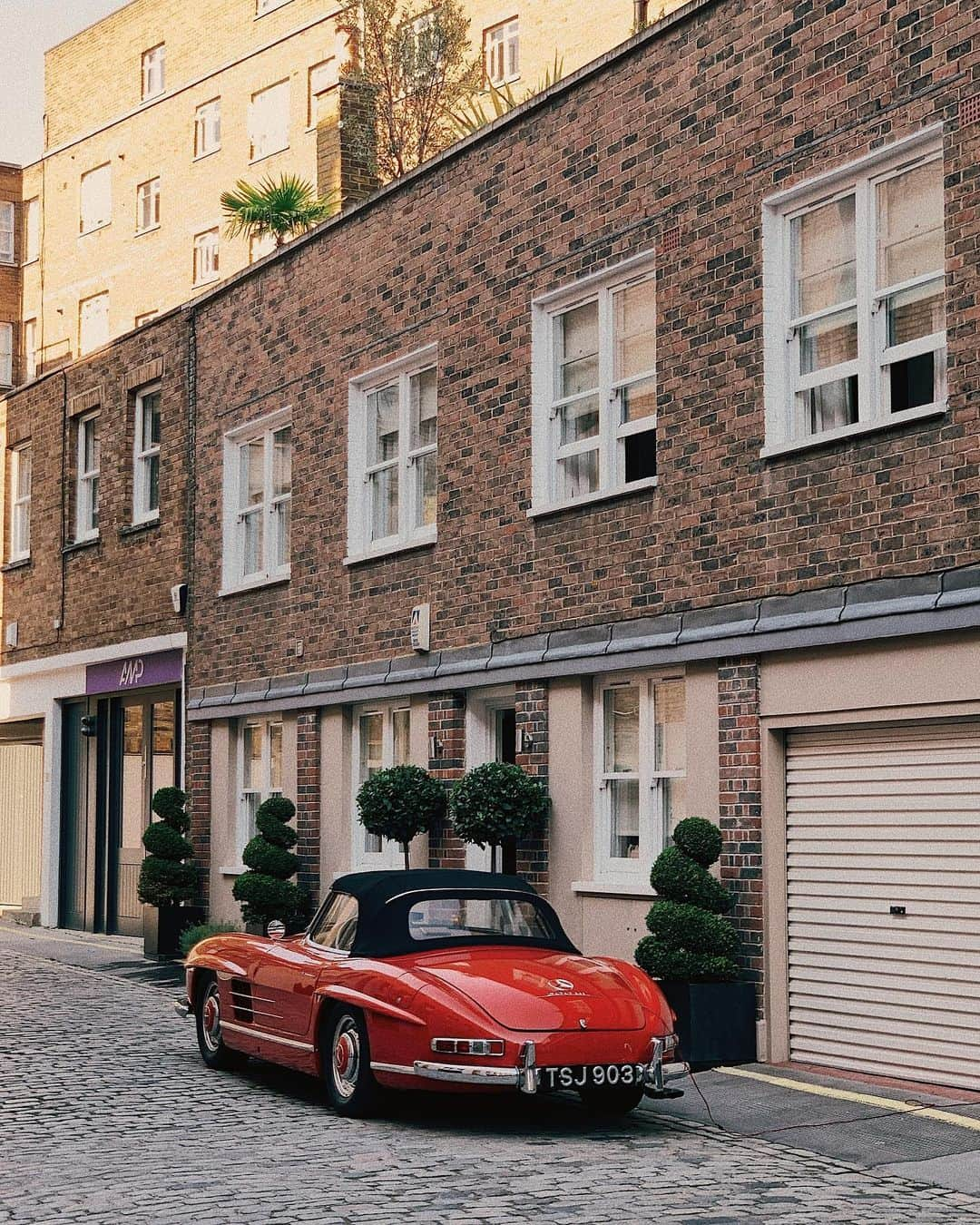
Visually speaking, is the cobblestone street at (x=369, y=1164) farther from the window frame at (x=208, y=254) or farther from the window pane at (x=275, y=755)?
the window frame at (x=208, y=254)

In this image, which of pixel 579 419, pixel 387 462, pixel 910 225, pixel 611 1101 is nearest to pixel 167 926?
pixel 387 462

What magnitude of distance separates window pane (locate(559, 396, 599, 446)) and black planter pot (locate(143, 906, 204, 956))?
8.22m

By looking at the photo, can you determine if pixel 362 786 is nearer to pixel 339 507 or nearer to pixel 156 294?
pixel 339 507

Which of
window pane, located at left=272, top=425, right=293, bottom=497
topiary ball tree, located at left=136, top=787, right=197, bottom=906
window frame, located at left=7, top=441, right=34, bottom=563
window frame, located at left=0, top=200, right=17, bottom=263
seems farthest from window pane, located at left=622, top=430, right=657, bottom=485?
window frame, located at left=0, top=200, right=17, bottom=263

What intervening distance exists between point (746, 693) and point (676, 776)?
A: 49.7 inches

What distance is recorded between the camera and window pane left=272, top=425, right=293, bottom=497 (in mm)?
20062

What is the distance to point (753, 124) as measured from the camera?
13.0 meters

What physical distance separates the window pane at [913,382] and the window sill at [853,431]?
112 millimetres

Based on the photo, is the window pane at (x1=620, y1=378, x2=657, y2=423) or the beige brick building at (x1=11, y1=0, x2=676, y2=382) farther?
the beige brick building at (x1=11, y1=0, x2=676, y2=382)

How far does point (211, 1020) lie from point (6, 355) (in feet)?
138

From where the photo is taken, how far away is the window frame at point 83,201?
1939 inches

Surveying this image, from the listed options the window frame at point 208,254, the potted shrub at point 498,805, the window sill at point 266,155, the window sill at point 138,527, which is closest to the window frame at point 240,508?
the window sill at point 138,527

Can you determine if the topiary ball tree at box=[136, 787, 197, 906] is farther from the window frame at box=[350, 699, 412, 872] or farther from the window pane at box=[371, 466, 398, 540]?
the window pane at box=[371, 466, 398, 540]

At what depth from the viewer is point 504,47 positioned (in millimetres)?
39938
